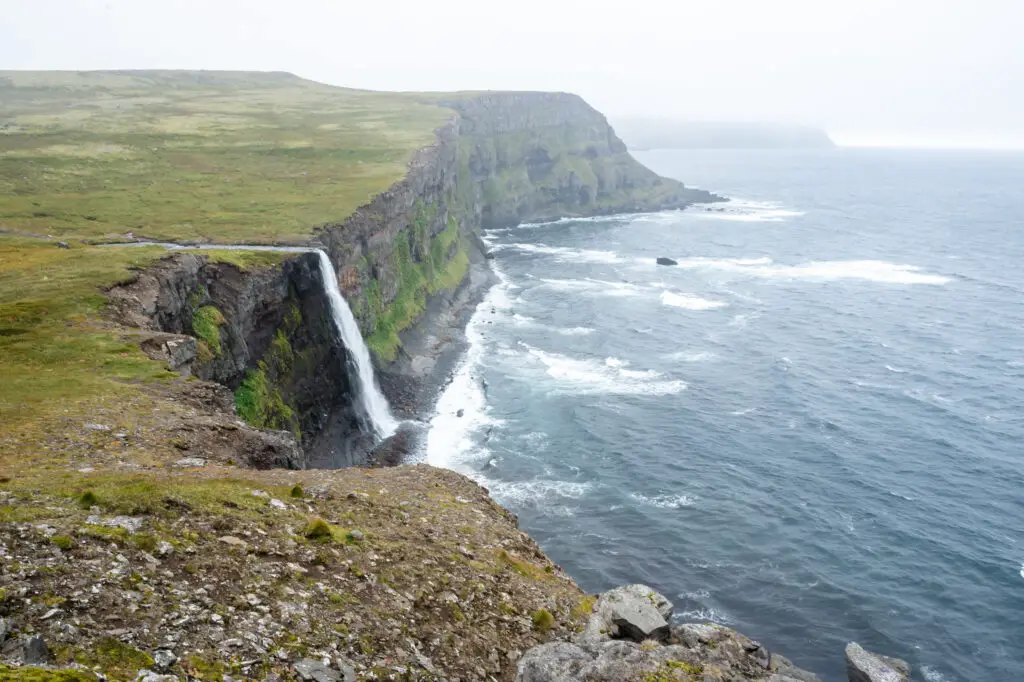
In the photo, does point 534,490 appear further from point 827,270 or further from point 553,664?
point 827,270

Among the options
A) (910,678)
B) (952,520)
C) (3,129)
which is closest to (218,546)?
(910,678)

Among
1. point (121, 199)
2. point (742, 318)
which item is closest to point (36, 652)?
point (121, 199)

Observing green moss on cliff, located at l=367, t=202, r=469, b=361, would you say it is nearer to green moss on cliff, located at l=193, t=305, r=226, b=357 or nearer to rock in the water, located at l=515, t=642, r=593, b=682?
green moss on cliff, located at l=193, t=305, r=226, b=357

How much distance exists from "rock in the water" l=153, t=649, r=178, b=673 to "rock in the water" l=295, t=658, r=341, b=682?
8.28 feet

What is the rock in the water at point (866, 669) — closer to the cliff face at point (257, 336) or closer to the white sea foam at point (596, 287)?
the cliff face at point (257, 336)

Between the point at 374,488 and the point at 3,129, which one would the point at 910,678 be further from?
the point at 3,129

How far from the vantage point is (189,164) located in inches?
3703

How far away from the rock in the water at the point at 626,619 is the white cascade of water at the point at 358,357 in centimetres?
4097

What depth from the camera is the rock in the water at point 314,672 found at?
47.8ft

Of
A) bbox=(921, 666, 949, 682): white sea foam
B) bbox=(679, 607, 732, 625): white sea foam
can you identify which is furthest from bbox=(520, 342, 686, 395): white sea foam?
bbox=(921, 666, 949, 682): white sea foam

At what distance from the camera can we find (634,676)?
16094 millimetres

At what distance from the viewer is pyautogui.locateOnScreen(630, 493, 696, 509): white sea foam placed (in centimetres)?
5125

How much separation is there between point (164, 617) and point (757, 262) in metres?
136

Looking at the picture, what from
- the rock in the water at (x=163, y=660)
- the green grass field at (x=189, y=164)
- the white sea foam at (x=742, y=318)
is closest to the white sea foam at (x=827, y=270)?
the white sea foam at (x=742, y=318)
